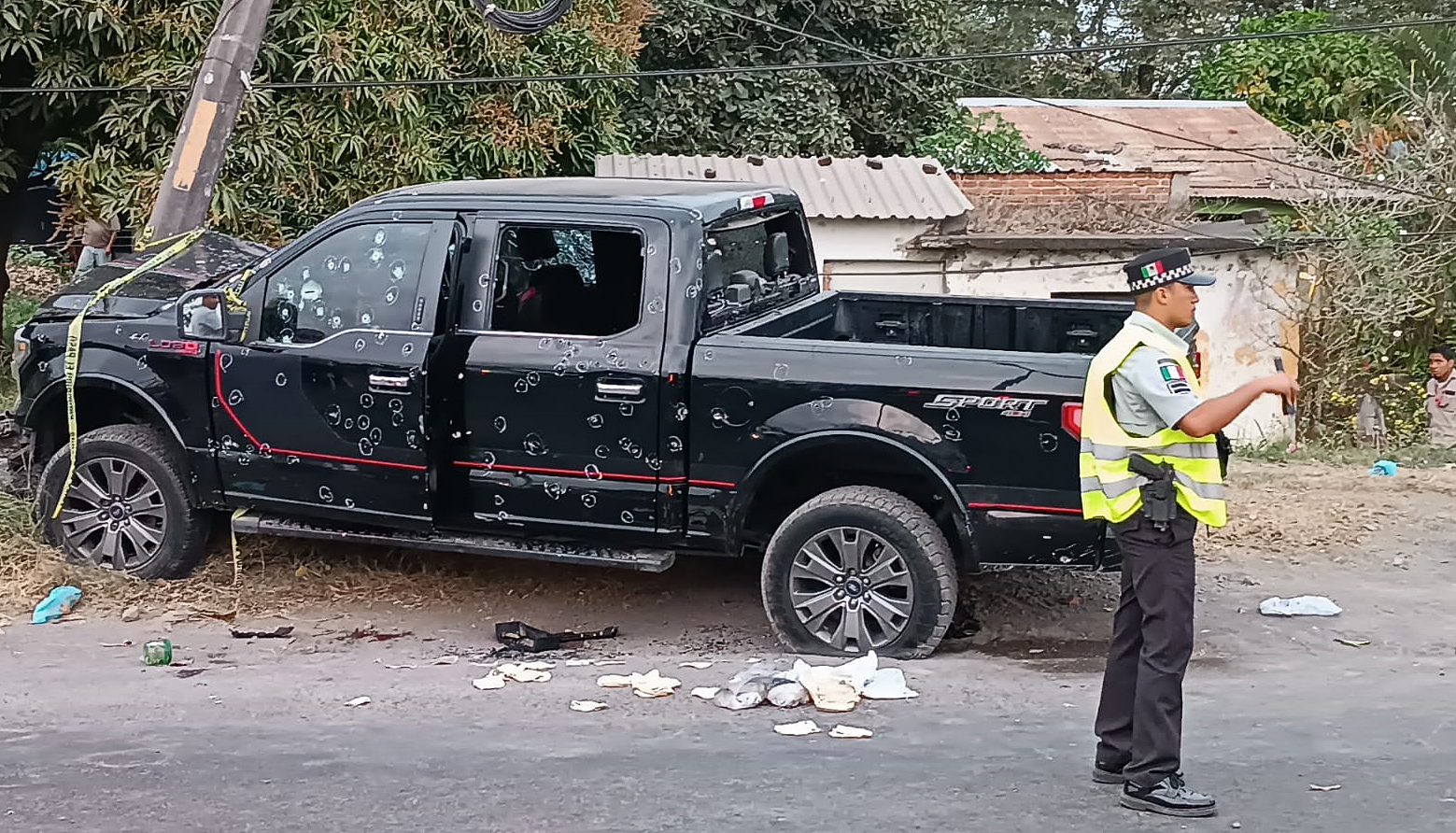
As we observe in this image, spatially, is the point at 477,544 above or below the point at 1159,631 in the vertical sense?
below

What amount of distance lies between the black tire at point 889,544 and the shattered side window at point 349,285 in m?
1.97

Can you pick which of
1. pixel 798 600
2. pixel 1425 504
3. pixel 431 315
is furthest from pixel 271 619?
pixel 1425 504

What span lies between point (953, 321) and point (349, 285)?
2864 millimetres

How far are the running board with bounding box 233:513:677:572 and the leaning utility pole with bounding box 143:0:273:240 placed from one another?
2.80 meters

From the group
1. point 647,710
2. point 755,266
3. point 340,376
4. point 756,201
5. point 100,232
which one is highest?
point 756,201

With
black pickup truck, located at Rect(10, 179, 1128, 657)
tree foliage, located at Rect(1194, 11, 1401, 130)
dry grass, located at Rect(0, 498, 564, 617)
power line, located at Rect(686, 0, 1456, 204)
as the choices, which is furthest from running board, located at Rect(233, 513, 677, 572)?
tree foliage, located at Rect(1194, 11, 1401, 130)

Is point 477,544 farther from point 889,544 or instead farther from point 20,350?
point 20,350

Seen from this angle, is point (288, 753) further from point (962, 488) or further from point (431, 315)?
point (962, 488)

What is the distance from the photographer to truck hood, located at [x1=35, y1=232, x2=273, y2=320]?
7.68m

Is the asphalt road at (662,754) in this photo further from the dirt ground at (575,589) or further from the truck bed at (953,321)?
the truck bed at (953,321)

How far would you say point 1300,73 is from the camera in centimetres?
2578

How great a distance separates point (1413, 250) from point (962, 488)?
37.8 ft

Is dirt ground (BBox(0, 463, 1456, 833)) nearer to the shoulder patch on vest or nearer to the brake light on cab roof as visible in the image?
the shoulder patch on vest

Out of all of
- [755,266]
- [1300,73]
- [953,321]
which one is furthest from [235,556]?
[1300,73]
